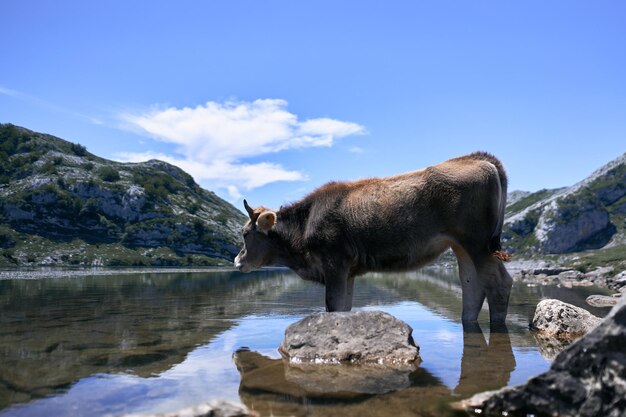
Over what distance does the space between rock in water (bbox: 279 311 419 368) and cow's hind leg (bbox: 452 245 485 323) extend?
4.58m

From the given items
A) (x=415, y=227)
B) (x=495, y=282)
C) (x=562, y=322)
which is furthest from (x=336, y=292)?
(x=562, y=322)

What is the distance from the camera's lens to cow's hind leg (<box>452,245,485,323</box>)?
13.4m

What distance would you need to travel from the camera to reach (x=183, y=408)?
605cm

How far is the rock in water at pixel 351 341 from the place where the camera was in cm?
894

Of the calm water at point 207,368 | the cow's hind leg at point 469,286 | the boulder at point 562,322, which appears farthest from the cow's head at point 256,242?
the boulder at point 562,322

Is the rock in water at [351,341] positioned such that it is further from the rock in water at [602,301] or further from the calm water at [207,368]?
the rock in water at [602,301]

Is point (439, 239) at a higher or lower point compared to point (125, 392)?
higher

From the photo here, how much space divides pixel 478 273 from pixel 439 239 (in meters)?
1.59

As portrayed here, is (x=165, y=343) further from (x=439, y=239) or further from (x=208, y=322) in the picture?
(x=439, y=239)

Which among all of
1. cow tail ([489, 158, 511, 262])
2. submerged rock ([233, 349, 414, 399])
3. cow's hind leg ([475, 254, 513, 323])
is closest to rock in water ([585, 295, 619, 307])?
cow's hind leg ([475, 254, 513, 323])

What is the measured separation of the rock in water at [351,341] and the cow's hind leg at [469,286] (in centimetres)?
458

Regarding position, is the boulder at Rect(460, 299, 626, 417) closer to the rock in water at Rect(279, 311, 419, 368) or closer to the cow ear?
the rock in water at Rect(279, 311, 419, 368)

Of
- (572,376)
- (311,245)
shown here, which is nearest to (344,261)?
(311,245)

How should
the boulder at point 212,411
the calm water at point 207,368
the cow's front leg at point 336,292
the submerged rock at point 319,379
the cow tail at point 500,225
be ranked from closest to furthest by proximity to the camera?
the boulder at point 212,411, the calm water at point 207,368, the submerged rock at point 319,379, the cow's front leg at point 336,292, the cow tail at point 500,225
